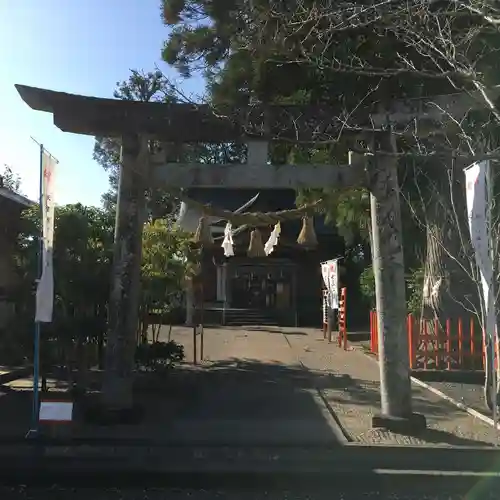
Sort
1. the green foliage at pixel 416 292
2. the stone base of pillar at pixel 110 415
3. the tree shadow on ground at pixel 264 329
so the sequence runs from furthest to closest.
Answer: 1. the tree shadow on ground at pixel 264 329
2. the green foliage at pixel 416 292
3. the stone base of pillar at pixel 110 415

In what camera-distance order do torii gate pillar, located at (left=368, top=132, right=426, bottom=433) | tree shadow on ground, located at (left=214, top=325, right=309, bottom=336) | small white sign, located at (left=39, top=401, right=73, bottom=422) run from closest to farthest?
1. small white sign, located at (left=39, top=401, right=73, bottom=422)
2. torii gate pillar, located at (left=368, top=132, right=426, bottom=433)
3. tree shadow on ground, located at (left=214, top=325, right=309, bottom=336)

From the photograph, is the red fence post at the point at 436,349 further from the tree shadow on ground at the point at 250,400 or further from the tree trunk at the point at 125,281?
the tree trunk at the point at 125,281

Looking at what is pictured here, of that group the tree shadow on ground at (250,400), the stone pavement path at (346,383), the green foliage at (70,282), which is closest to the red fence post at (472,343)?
the stone pavement path at (346,383)

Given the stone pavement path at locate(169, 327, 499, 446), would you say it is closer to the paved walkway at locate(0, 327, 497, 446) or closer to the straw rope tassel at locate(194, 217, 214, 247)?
the paved walkway at locate(0, 327, 497, 446)

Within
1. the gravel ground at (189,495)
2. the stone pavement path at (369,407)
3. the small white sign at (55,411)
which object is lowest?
the gravel ground at (189,495)

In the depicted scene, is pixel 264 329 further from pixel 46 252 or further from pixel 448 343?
pixel 46 252

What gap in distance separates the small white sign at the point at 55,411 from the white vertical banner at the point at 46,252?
108cm

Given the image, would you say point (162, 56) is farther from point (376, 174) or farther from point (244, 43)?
point (376, 174)

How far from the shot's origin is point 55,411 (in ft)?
24.2

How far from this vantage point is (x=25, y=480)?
6.61 m

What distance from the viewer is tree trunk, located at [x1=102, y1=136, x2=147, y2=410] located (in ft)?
28.2

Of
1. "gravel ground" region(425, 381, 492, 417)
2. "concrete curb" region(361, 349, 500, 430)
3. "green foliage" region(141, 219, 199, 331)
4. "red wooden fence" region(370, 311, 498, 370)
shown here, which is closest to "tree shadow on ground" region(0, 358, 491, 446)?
"concrete curb" region(361, 349, 500, 430)

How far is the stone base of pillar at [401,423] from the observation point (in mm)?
8133

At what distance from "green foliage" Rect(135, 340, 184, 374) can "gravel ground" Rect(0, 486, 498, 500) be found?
4.94m
